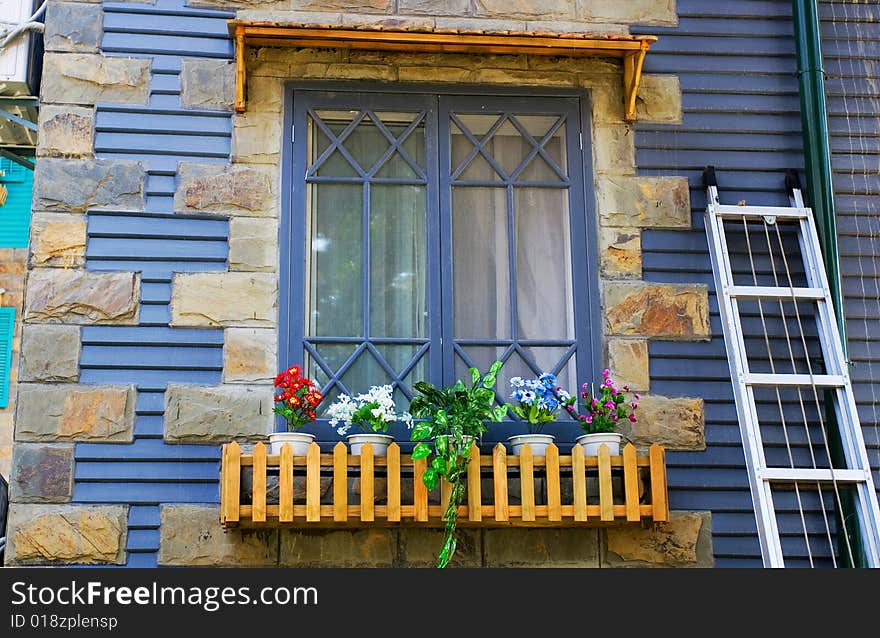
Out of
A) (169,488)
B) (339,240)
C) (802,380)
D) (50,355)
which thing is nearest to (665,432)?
(802,380)

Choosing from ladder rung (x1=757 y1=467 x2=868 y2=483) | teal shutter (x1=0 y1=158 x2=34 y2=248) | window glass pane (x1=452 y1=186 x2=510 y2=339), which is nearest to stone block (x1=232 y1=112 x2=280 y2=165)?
window glass pane (x1=452 y1=186 x2=510 y2=339)

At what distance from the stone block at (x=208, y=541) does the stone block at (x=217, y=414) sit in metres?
0.32

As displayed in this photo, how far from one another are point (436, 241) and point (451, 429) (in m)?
1.14

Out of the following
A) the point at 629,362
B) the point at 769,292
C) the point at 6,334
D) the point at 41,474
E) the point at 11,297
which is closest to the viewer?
the point at 41,474

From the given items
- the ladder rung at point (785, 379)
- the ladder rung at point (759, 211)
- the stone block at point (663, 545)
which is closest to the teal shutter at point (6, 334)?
the stone block at point (663, 545)

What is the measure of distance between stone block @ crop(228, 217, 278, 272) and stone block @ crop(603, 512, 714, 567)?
202cm

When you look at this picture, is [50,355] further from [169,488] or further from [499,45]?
[499,45]

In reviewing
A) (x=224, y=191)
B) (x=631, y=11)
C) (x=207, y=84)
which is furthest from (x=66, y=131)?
(x=631, y=11)

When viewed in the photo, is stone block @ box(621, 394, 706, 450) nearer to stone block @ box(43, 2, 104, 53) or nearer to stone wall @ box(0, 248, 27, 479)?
stone block @ box(43, 2, 104, 53)

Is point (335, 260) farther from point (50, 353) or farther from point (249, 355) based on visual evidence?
point (50, 353)

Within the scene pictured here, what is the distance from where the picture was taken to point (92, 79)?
571cm

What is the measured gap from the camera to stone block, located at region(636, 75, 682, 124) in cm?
→ 593
